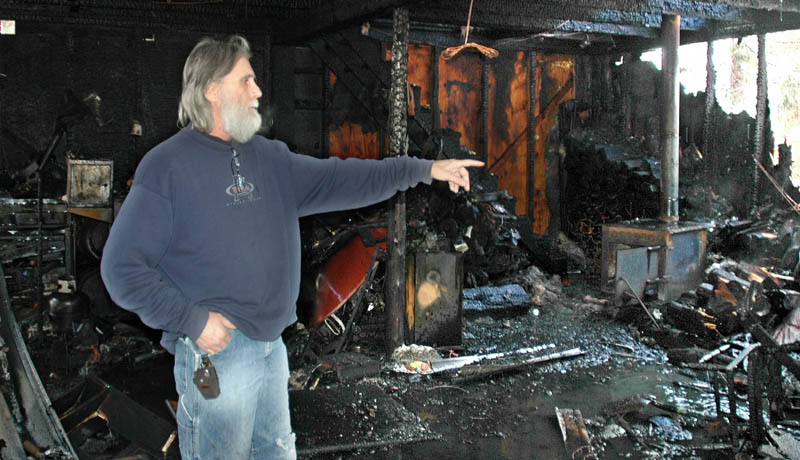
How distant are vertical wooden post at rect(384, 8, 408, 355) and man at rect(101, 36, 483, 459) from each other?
4021mm

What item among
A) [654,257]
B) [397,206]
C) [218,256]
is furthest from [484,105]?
[218,256]

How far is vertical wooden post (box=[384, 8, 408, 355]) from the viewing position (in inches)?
259

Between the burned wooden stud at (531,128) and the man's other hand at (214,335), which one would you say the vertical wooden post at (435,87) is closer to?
the burned wooden stud at (531,128)

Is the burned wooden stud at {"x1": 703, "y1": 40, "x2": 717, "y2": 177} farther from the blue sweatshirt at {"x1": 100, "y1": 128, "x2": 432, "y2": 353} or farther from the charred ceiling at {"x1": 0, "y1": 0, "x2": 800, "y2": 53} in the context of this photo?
the blue sweatshirt at {"x1": 100, "y1": 128, "x2": 432, "y2": 353}

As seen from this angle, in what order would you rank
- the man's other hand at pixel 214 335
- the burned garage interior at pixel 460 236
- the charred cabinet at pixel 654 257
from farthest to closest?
the charred cabinet at pixel 654 257 < the burned garage interior at pixel 460 236 < the man's other hand at pixel 214 335

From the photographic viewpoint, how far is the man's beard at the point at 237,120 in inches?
95.9

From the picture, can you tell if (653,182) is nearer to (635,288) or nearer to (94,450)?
(635,288)

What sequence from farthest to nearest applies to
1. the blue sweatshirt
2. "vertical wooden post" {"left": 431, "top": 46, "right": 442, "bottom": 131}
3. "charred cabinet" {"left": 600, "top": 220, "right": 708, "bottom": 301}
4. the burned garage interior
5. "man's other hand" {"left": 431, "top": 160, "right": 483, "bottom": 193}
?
1. "vertical wooden post" {"left": 431, "top": 46, "right": 442, "bottom": 131}
2. "charred cabinet" {"left": 600, "top": 220, "right": 708, "bottom": 301}
3. the burned garage interior
4. "man's other hand" {"left": 431, "top": 160, "right": 483, "bottom": 193}
5. the blue sweatshirt

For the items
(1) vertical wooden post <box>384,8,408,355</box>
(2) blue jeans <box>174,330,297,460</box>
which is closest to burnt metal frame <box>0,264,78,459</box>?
(2) blue jeans <box>174,330,297,460</box>

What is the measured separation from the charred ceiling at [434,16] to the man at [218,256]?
467 cm

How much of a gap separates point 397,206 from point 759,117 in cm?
800

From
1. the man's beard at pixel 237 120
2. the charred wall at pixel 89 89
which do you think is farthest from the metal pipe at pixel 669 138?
the man's beard at pixel 237 120

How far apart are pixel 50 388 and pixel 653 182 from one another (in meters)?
9.97

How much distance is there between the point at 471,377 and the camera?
630 cm
